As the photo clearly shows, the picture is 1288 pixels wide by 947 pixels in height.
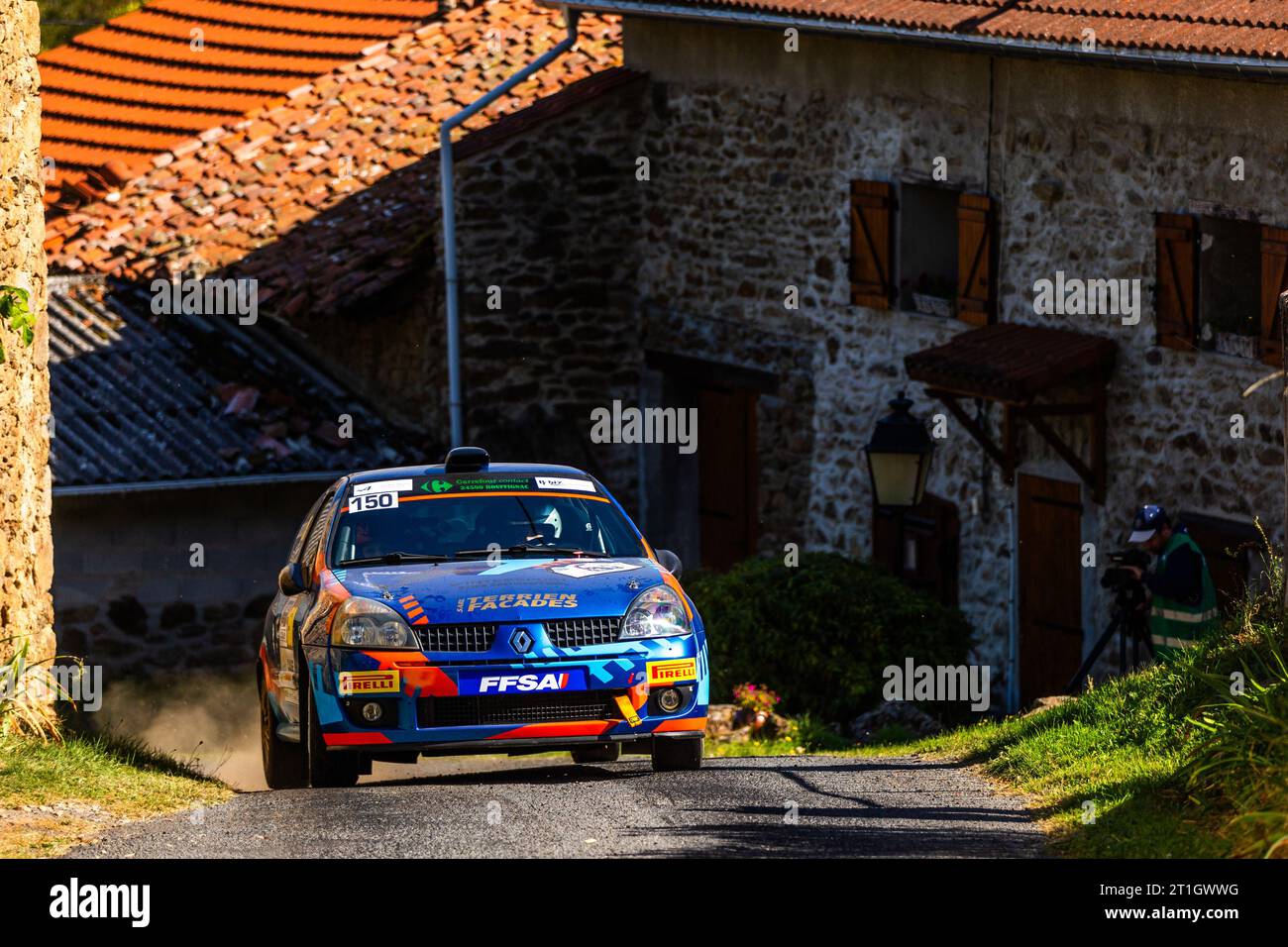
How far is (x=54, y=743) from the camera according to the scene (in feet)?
35.4

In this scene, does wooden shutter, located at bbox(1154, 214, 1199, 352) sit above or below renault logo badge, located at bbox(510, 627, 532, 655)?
above

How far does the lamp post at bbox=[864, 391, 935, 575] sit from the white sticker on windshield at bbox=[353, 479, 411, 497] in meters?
4.81

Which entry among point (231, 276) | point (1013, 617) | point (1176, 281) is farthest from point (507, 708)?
point (231, 276)

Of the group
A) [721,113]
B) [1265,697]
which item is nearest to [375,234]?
[721,113]

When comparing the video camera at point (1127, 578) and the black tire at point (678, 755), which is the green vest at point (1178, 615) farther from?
the black tire at point (678, 755)

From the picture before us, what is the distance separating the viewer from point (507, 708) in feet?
31.6

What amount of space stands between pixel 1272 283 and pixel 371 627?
7285mm

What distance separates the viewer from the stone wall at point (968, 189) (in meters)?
15.0

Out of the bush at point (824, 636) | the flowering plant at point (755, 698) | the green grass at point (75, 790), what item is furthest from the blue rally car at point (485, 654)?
the bush at point (824, 636)

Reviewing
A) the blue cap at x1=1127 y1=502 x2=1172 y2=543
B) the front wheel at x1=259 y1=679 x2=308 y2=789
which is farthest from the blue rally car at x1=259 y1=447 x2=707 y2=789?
the blue cap at x1=1127 y1=502 x2=1172 y2=543

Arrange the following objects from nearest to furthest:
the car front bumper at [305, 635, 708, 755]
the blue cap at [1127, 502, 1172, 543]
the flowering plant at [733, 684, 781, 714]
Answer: the car front bumper at [305, 635, 708, 755] → the blue cap at [1127, 502, 1172, 543] → the flowering plant at [733, 684, 781, 714]

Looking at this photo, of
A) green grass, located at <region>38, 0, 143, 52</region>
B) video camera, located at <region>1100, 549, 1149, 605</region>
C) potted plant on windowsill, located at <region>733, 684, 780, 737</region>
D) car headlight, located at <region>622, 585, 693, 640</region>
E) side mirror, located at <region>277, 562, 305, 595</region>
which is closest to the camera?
car headlight, located at <region>622, 585, 693, 640</region>

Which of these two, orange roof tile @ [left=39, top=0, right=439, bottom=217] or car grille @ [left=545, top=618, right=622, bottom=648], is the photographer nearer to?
car grille @ [left=545, top=618, right=622, bottom=648]

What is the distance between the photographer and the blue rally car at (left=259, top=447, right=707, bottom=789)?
31.5 ft
